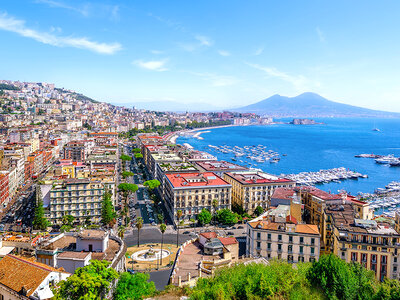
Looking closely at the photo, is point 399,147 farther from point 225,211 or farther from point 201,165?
point 225,211

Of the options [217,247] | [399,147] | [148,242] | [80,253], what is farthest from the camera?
[399,147]

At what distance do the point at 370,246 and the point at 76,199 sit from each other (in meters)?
39.1

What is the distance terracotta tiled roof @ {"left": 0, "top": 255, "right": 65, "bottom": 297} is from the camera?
60.8 ft

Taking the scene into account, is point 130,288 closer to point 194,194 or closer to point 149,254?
point 149,254

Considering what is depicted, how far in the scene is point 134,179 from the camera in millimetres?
85688

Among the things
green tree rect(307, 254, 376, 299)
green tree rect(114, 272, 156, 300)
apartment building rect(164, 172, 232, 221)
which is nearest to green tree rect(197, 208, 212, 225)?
apartment building rect(164, 172, 232, 221)

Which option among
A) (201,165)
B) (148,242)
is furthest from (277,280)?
(201,165)

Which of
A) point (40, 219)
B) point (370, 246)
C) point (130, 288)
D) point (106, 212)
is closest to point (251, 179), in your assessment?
point (106, 212)

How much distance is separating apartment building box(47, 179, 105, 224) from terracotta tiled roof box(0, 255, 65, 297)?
99.3 ft

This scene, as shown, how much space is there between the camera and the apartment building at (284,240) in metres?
35.0

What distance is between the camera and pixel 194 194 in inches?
2127

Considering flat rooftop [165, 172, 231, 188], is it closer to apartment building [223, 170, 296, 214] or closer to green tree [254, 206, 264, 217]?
apartment building [223, 170, 296, 214]

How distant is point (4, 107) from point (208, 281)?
7082 inches

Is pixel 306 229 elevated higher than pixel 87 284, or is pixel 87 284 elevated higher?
pixel 87 284
